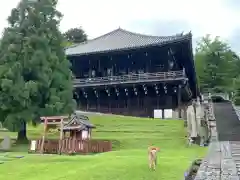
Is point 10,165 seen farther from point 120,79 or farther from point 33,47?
point 120,79

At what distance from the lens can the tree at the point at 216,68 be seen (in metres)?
68.6

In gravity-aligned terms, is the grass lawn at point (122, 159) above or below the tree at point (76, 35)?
below

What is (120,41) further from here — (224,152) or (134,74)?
(224,152)

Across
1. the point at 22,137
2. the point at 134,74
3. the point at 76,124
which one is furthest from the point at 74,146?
the point at 134,74

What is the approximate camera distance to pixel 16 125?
26016mm

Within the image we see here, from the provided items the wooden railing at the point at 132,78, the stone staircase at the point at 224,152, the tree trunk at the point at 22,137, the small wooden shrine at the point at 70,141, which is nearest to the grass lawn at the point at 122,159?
the stone staircase at the point at 224,152

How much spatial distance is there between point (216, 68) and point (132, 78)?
100 ft

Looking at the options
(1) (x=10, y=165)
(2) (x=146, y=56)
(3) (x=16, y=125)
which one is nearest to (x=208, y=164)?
(1) (x=10, y=165)

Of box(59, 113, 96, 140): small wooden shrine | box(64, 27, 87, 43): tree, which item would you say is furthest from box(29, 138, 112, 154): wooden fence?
box(64, 27, 87, 43): tree

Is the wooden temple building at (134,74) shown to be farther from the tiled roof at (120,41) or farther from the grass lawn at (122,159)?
the grass lawn at (122,159)

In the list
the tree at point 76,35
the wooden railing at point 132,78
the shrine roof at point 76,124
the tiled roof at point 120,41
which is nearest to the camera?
the shrine roof at point 76,124

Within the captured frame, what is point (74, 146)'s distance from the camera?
22.1 m

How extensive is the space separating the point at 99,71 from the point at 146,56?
22.4 feet

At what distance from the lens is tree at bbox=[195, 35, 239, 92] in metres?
68.6
